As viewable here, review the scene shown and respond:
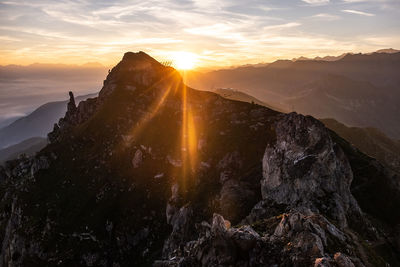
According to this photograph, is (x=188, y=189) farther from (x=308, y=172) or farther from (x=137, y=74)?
(x=137, y=74)

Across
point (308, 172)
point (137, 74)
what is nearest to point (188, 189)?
point (308, 172)

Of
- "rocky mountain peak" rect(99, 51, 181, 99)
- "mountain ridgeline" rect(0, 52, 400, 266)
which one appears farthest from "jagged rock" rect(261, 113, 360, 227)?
"rocky mountain peak" rect(99, 51, 181, 99)

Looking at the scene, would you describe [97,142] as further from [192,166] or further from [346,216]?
[346,216]

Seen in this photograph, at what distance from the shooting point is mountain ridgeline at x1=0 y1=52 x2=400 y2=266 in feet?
122

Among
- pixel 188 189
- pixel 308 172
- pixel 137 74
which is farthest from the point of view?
pixel 137 74

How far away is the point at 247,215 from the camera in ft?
208

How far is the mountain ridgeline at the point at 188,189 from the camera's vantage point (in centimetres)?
3712

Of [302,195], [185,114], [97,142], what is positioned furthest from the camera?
[185,114]

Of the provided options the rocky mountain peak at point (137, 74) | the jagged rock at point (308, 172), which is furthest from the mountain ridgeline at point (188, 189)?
the rocky mountain peak at point (137, 74)

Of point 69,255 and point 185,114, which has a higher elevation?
point 185,114

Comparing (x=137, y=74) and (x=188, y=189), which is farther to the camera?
(x=137, y=74)

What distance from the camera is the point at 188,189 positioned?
82500mm

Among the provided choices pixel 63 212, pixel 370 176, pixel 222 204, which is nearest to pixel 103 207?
pixel 63 212

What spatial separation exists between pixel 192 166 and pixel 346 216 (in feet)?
148
